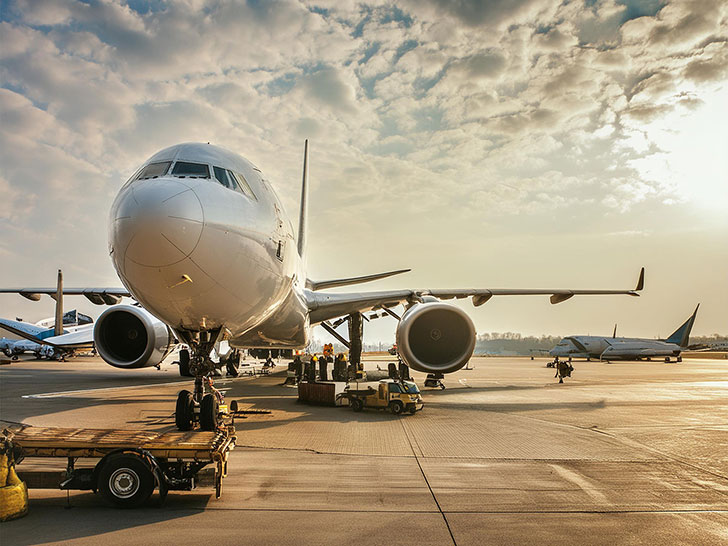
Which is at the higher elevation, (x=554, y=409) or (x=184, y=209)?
(x=184, y=209)

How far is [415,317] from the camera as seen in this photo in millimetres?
12516

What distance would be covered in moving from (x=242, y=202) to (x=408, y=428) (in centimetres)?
607

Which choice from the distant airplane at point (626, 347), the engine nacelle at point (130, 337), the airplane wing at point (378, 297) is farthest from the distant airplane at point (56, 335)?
the distant airplane at point (626, 347)

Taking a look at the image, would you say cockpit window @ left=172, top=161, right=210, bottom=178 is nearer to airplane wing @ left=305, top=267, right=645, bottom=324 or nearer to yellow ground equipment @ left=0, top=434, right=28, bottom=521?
yellow ground equipment @ left=0, top=434, right=28, bottom=521

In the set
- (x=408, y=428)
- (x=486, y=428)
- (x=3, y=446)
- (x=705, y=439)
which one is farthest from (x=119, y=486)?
(x=705, y=439)

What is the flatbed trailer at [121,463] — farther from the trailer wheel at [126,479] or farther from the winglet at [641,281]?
the winglet at [641,281]

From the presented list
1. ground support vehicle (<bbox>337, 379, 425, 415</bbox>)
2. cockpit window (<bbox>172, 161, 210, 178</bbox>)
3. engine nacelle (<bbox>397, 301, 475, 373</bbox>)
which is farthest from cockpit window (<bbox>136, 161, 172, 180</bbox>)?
ground support vehicle (<bbox>337, 379, 425, 415</bbox>)

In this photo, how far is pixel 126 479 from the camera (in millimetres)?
5531

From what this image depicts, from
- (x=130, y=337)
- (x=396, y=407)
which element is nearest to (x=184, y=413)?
(x=396, y=407)

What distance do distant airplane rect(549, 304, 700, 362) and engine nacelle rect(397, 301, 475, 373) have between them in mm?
40707

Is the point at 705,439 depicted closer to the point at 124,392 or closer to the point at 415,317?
the point at 415,317

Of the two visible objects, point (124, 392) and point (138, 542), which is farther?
point (124, 392)

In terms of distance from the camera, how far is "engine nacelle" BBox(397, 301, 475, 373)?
12.1 m

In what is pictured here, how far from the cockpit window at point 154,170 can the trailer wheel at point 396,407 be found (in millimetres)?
8337
